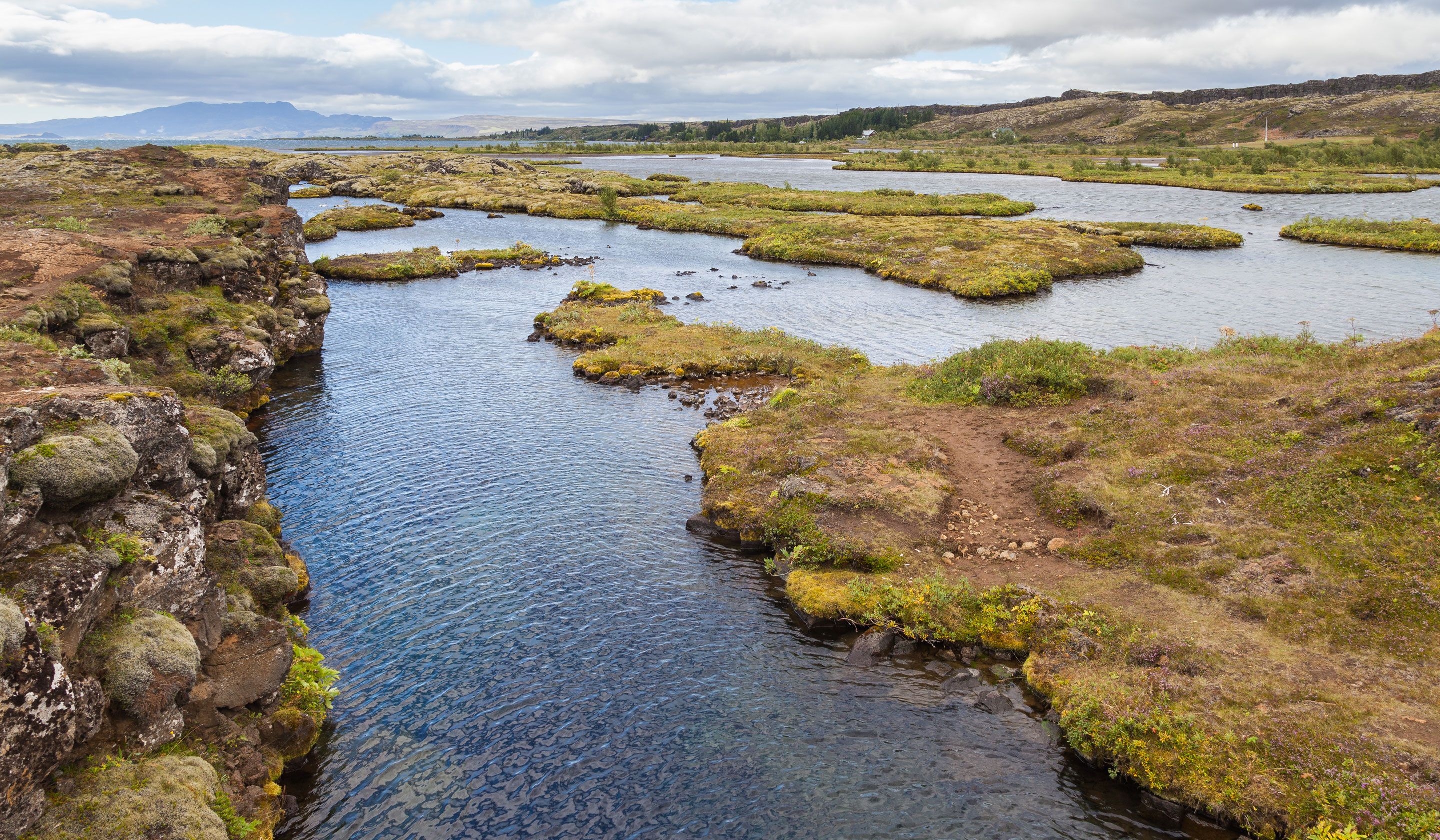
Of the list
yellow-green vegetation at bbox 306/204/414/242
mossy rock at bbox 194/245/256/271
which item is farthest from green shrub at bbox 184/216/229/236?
yellow-green vegetation at bbox 306/204/414/242

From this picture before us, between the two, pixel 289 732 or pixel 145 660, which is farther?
pixel 289 732

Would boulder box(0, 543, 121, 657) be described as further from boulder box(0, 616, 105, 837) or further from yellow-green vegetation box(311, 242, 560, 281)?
yellow-green vegetation box(311, 242, 560, 281)

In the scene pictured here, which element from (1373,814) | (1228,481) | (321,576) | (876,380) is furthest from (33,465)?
(876,380)

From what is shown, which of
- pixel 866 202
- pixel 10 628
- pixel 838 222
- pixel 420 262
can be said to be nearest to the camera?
pixel 10 628

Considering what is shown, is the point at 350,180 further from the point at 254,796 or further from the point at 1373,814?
the point at 1373,814

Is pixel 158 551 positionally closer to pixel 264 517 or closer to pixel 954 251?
pixel 264 517

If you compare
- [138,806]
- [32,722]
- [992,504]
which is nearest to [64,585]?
[32,722]
